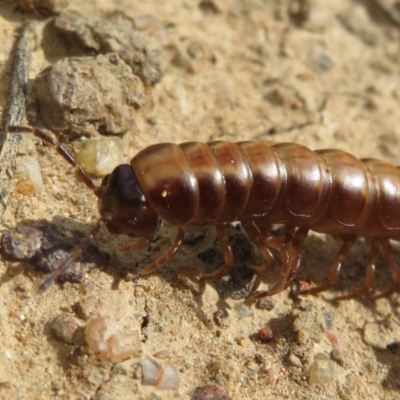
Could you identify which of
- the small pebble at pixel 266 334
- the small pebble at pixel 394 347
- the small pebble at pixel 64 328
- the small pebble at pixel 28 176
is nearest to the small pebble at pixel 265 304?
the small pebble at pixel 266 334

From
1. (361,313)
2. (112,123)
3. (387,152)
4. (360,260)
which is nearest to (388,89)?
(387,152)

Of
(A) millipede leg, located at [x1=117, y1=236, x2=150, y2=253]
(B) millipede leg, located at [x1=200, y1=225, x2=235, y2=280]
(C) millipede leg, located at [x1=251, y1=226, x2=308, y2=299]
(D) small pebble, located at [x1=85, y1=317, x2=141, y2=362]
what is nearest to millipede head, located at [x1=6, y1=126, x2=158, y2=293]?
(A) millipede leg, located at [x1=117, y1=236, x2=150, y2=253]

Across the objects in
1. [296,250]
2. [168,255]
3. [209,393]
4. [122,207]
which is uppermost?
[122,207]

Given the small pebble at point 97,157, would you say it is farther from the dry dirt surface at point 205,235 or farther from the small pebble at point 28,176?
the small pebble at point 28,176

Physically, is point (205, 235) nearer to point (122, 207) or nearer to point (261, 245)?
point (261, 245)

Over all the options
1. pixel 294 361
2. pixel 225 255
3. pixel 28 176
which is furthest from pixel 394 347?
pixel 28 176

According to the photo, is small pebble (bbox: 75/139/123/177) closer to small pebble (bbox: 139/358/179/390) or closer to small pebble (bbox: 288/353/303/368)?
small pebble (bbox: 139/358/179/390)
